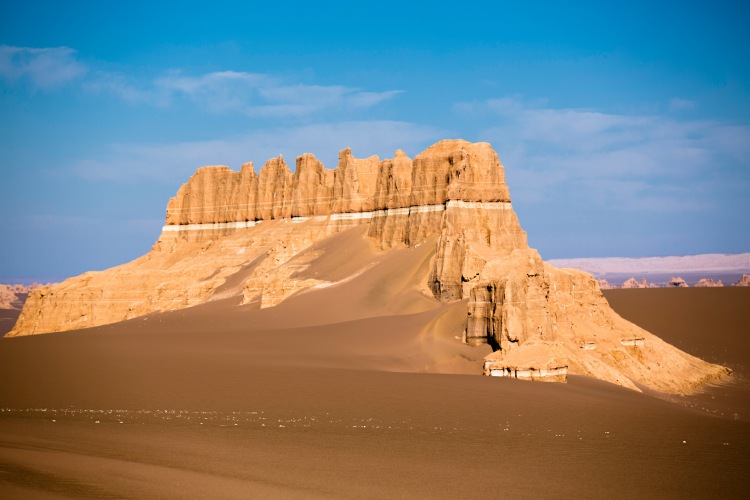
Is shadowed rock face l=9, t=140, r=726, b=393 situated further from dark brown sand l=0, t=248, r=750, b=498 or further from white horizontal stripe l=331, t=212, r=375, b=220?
dark brown sand l=0, t=248, r=750, b=498

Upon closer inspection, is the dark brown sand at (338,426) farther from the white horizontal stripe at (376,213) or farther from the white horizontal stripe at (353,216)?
the white horizontal stripe at (353,216)

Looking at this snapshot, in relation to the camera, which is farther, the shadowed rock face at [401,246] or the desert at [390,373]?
the shadowed rock face at [401,246]

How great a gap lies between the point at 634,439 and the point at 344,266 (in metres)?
48.1

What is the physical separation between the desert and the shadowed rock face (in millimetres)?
169

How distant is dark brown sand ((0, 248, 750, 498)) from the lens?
1656 centimetres

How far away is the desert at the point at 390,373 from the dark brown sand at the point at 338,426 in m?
0.09

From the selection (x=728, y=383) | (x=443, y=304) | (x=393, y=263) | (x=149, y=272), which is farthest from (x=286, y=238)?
(x=728, y=383)

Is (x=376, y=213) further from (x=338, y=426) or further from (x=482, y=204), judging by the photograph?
(x=338, y=426)

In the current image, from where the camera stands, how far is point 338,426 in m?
22.4

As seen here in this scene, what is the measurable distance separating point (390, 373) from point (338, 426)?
10.4 meters

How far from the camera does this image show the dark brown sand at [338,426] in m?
16.6

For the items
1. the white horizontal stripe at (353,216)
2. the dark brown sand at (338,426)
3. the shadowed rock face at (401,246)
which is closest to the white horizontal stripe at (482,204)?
the shadowed rock face at (401,246)

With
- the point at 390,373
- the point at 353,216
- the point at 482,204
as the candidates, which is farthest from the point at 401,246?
the point at 390,373

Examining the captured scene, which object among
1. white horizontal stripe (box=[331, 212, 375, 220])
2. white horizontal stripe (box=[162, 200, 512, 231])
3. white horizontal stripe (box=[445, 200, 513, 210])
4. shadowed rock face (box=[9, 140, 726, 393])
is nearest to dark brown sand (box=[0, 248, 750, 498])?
shadowed rock face (box=[9, 140, 726, 393])
